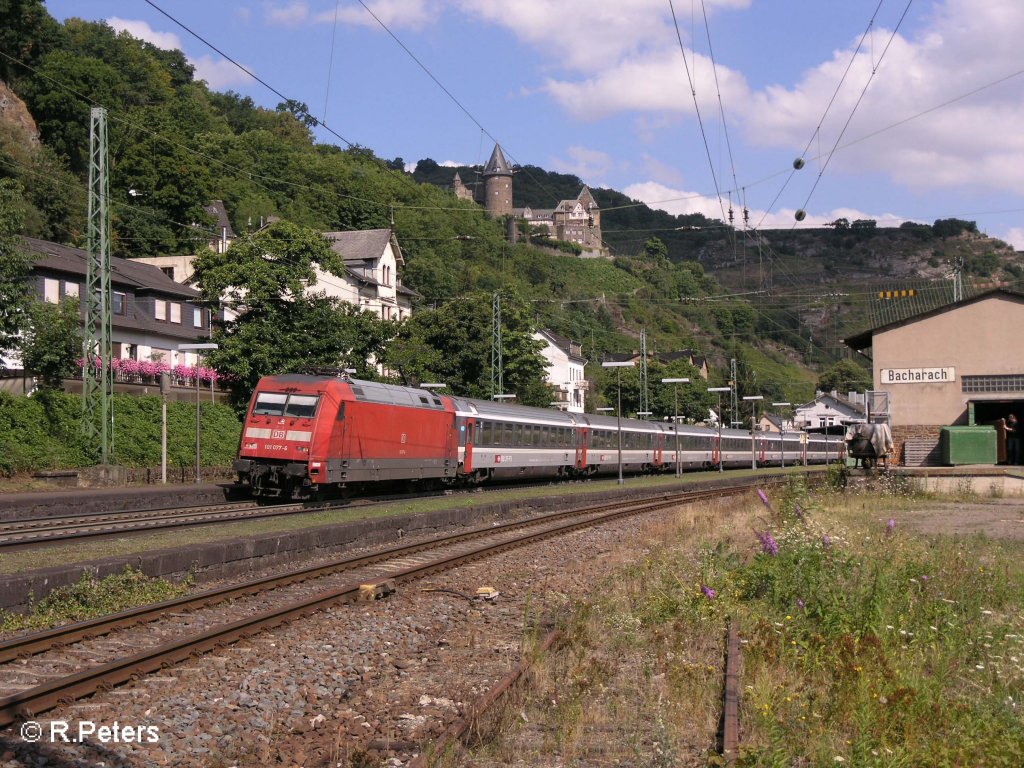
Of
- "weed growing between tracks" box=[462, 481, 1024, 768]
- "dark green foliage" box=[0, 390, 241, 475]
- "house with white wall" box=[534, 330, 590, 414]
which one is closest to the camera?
"weed growing between tracks" box=[462, 481, 1024, 768]

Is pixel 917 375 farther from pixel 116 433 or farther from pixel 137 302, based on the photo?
pixel 137 302

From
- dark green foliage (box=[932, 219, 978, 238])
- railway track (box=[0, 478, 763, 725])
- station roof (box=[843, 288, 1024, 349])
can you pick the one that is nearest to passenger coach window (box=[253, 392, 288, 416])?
railway track (box=[0, 478, 763, 725])

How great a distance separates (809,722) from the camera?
6723 millimetres

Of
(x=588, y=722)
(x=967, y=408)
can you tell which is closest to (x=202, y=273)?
(x=967, y=408)

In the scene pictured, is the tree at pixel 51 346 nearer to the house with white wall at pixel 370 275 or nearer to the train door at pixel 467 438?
the train door at pixel 467 438

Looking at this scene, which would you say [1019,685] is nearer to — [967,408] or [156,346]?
[967,408]

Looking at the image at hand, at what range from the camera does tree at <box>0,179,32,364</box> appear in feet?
89.3

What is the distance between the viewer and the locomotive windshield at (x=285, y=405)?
24.4m

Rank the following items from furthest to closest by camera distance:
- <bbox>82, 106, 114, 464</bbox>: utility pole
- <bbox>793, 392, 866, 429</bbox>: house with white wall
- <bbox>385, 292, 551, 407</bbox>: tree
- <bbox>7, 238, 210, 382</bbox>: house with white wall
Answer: <bbox>793, 392, 866, 429</bbox>: house with white wall
<bbox>385, 292, 551, 407</bbox>: tree
<bbox>7, 238, 210, 382</bbox>: house with white wall
<bbox>82, 106, 114, 464</bbox>: utility pole

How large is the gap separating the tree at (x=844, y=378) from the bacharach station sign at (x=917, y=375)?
100298 mm

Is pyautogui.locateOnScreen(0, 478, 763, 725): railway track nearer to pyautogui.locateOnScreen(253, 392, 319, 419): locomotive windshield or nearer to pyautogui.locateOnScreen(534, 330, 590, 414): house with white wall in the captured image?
pyautogui.locateOnScreen(253, 392, 319, 419): locomotive windshield

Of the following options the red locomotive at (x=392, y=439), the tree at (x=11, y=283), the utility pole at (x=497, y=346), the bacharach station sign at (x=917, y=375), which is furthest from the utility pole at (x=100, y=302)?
the bacharach station sign at (x=917, y=375)

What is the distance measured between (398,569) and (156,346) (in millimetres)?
40968

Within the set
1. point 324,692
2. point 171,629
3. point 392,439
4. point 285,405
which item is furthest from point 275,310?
point 324,692
